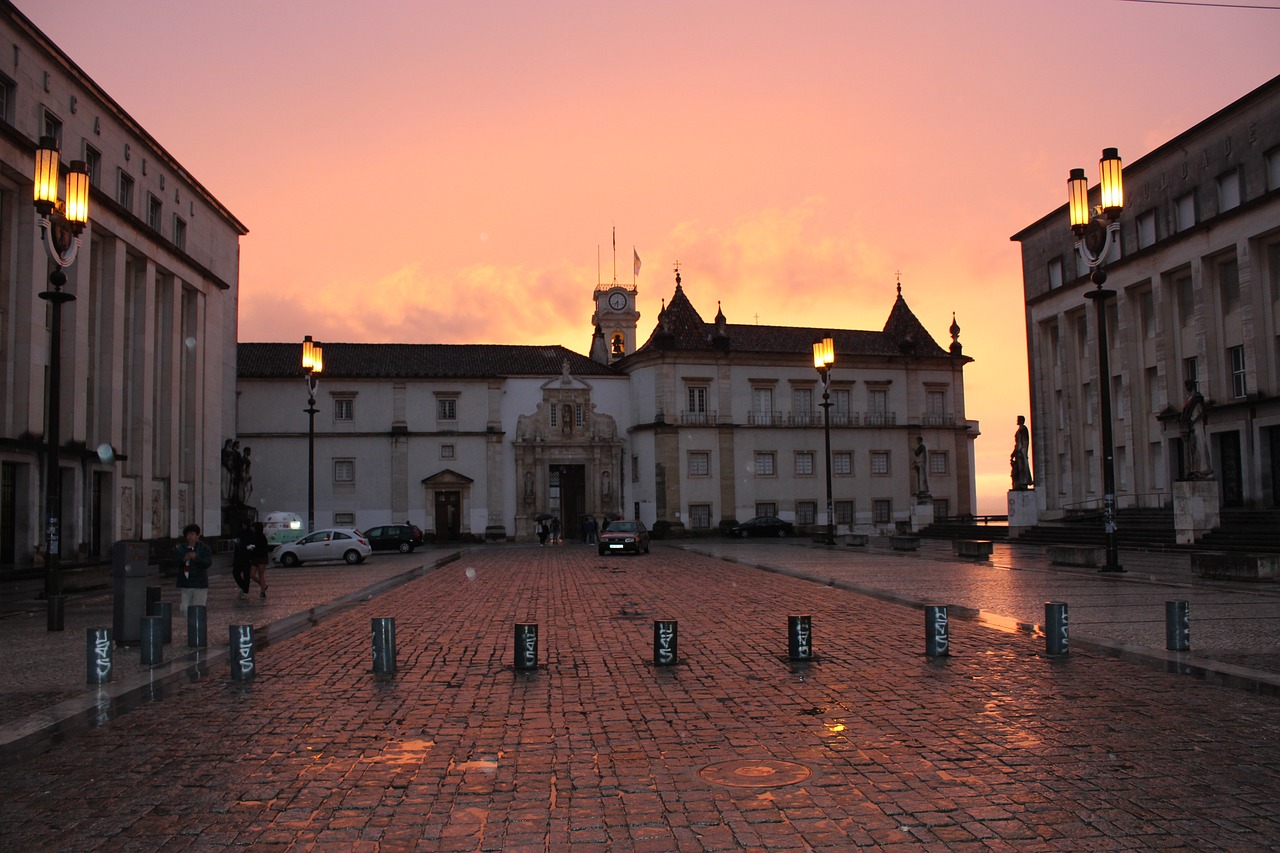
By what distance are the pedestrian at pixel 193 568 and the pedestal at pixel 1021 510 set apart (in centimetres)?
3257

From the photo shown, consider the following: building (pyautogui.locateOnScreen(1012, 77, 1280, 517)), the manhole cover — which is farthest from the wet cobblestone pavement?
building (pyautogui.locateOnScreen(1012, 77, 1280, 517))

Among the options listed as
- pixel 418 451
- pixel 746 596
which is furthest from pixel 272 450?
pixel 746 596

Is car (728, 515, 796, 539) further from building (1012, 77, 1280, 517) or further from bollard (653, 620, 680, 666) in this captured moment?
bollard (653, 620, 680, 666)

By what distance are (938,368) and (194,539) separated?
57131 millimetres

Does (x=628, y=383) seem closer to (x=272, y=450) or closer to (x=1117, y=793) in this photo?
(x=272, y=450)

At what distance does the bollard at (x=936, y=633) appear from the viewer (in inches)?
435

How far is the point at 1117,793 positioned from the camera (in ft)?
19.4

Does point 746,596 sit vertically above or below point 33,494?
below

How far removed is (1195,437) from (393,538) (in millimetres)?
31872

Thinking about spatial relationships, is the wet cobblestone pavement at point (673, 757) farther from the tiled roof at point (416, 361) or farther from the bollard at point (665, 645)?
the tiled roof at point (416, 361)

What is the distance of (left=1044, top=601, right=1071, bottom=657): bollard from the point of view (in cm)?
1097

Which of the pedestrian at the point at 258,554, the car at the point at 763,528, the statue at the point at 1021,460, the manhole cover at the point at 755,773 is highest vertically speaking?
the statue at the point at 1021,460

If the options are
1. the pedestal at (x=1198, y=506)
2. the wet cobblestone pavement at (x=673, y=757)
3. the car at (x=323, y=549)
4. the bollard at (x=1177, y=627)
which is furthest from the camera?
the car at (x=323, y=549)

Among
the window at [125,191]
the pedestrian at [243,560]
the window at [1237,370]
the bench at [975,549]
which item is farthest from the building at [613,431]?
the pedestrian at [243,560]
